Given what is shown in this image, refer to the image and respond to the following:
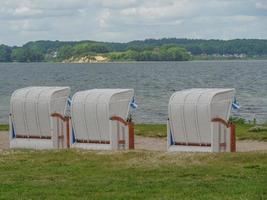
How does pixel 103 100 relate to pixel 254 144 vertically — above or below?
above

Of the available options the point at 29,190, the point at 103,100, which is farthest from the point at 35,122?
the point at 29,190

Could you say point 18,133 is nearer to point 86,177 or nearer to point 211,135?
point 211,135

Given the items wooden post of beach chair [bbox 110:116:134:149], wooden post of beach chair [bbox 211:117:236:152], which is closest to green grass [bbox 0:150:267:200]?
wooden post of beach chair [bbox 110:116:134:149]

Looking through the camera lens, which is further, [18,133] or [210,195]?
[18,133]

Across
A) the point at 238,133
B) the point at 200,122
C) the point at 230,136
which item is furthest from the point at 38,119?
the point at 238,133

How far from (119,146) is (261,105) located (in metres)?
35.8

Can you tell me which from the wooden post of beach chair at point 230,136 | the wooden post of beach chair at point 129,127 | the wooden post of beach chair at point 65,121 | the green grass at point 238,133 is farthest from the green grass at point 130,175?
the green grass at point 238,133

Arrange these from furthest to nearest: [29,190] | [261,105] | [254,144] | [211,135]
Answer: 1. [261,105]
2. [254,144]
3. [211,135]
4. [29,190]

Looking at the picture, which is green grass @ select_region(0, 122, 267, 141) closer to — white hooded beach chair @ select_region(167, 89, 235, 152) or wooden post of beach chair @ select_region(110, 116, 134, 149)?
white hooded beach chair @ select_region(167, 89, 235, 152)

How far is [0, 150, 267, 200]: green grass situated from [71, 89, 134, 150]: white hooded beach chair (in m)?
2.23

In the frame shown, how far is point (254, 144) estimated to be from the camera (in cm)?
2341

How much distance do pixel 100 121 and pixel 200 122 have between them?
2.83 m

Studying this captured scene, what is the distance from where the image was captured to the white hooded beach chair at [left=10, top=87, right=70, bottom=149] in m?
21.5

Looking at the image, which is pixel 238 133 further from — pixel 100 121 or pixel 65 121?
pixel 100 121
